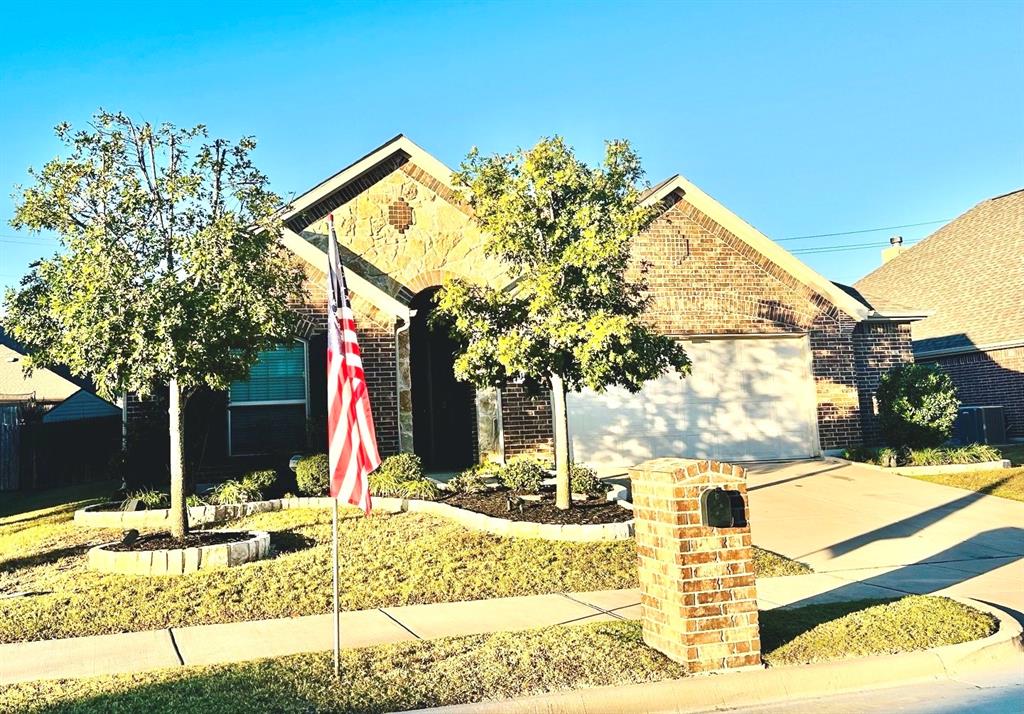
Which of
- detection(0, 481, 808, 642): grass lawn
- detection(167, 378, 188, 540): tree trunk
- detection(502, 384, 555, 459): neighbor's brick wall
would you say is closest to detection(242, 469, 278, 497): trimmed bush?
detection(0, 481, 808, 642): grass lawn

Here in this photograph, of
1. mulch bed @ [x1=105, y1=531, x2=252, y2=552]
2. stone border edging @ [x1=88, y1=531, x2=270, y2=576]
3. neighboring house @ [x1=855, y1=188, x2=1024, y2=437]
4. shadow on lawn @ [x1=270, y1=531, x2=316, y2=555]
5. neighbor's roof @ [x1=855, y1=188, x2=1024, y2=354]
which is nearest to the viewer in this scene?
stone border edging @ [x1=88, y1=531, x2=270, y2=576]

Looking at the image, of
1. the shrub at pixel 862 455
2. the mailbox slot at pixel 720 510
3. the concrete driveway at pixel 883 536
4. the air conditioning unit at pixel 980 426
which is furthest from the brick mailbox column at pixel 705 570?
the air conditioning unit at pixel 980 426

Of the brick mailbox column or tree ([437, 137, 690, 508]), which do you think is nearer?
the brick mailbox column

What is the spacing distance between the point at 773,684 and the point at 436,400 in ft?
41.0

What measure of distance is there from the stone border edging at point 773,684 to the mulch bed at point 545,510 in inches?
187

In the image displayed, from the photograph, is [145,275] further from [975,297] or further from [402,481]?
[975,297]

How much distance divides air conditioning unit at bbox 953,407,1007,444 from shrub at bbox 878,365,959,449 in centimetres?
476

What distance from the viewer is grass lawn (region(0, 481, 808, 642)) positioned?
26.1 ft

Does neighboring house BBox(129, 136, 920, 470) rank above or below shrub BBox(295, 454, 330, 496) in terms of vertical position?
above

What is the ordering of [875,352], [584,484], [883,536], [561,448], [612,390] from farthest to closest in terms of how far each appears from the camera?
1. [875,352]
2. [612,390]
3. [584,484]
4. [561,448]
5. [883,536]

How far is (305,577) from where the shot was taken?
8984 millimetres

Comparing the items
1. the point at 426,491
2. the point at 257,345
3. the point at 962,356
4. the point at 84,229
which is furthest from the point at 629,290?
the point at 962,356

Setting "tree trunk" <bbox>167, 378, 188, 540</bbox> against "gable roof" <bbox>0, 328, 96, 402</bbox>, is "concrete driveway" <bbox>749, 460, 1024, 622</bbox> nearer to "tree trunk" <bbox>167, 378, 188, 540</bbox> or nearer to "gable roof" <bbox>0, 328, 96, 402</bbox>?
"tree trunk" <bbox>167, 378, 188, 540</bbox>

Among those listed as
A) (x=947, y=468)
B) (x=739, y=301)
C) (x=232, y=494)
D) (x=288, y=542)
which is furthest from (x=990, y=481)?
(x=232, y=494)
